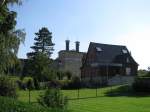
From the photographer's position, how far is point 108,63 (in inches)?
3012

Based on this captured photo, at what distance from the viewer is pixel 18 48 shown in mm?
42938

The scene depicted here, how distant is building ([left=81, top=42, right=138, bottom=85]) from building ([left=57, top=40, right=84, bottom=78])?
2493cm

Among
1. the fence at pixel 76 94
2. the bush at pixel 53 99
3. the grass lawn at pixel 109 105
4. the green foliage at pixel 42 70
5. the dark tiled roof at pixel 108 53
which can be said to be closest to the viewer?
the bush at pixel 53 99

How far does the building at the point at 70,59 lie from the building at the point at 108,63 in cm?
2493

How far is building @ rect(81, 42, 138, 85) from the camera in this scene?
249 feet

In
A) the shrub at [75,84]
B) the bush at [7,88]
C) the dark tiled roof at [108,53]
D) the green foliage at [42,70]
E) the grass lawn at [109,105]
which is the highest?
the dark tiled roof at [108,53]

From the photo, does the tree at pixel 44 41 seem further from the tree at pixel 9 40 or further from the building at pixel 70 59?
the tree at pixel 9 40

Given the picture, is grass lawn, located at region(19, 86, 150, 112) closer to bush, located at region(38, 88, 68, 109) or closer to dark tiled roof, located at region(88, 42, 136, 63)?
bush, located at region(38, 88, 68, 109)

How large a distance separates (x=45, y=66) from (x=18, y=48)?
33.2 m

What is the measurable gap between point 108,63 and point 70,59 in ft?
102

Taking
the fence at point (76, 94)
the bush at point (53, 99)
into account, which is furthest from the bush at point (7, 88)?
the bush at point (53, 99)

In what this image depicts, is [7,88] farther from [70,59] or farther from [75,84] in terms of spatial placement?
[70,59]

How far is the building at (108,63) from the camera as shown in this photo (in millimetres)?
75938

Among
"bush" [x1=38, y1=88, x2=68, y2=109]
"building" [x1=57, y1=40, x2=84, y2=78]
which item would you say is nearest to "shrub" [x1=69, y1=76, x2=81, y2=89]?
"building" [x1=57, y1=40, x2=84, y2=78]
